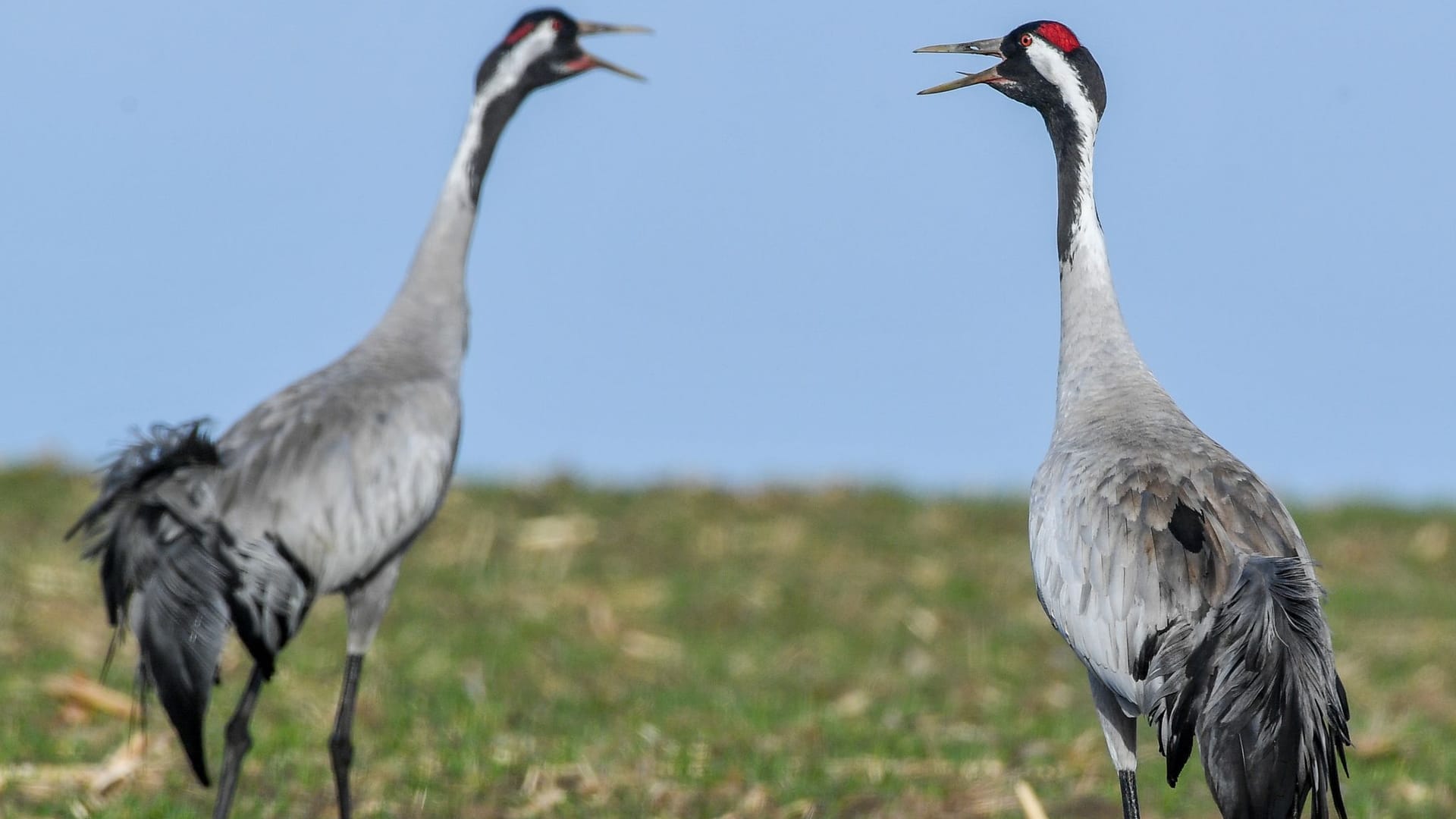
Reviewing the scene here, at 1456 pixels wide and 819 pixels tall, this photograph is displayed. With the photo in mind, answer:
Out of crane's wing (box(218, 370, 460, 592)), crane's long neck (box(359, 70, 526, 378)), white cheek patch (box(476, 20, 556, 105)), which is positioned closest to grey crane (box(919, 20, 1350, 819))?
crane's wing (box(218, 370, 460, 592))

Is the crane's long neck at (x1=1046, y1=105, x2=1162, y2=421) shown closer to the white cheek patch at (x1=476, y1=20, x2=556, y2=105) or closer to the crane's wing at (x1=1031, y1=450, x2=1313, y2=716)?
the crane's wing at (x1=1031, y1=450, x2=1313, y2=716)

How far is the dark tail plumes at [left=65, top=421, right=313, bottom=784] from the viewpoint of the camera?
591cm

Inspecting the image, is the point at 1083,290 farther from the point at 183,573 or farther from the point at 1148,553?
the point at 183,573

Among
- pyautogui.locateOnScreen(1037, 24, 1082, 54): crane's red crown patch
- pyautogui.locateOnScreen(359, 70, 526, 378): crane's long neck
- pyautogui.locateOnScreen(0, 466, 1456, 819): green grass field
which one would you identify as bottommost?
pyautogui.locateOnScreen(0, 466, 1456, 819): green grass field

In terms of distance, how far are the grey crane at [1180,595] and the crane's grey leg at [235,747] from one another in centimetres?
307

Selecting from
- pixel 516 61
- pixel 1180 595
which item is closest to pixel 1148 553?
pixel 1180 595

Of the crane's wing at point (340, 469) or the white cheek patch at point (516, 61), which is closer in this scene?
the crane's wing at point (340, 469)

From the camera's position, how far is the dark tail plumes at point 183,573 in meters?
5.91

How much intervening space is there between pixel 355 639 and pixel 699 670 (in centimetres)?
381

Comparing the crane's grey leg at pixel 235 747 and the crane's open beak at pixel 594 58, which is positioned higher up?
the crane's open beak at pixel 594 58

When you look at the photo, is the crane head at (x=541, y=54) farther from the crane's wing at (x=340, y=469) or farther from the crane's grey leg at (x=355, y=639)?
the crane's grey leg at (x=355, y=639)

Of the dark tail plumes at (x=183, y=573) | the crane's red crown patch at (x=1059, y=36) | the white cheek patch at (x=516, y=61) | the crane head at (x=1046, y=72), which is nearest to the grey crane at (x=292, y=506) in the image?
the dark tail plumes at (x=183, y=573)

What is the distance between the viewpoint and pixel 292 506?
6359 mm

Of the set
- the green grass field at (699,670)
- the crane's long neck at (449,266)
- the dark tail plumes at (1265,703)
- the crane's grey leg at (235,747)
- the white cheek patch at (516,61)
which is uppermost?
the white cheek patch at (516,61)
